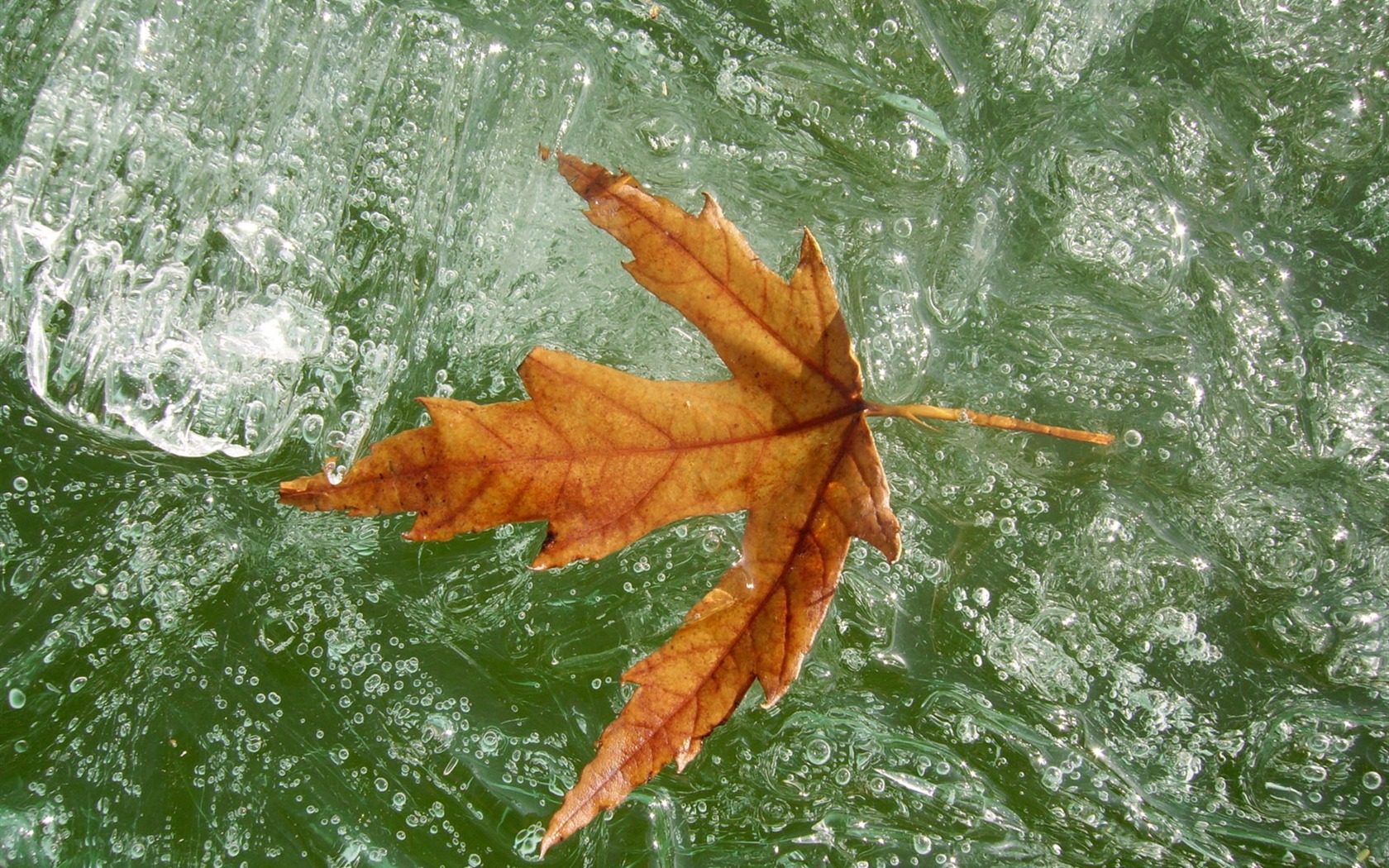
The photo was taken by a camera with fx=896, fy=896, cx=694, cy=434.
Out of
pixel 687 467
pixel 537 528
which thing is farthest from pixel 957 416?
pixel 537 528

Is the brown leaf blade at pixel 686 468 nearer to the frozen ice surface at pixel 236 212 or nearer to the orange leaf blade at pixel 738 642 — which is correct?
the orange leaf blade at pixel 738 642

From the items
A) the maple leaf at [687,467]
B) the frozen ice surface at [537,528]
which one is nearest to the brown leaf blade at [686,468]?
the maple leaf at [687,467]

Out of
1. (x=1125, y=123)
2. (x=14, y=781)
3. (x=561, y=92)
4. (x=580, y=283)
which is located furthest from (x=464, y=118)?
(x=14, y=781)

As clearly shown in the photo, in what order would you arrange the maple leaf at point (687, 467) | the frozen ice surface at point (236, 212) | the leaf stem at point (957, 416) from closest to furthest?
the maple leaf at point (687, 467) < the leaf stem at point (957, 416) < the frozen ice surface at point (236, 212)

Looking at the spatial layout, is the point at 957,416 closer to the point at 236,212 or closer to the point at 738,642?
the point at 738,642

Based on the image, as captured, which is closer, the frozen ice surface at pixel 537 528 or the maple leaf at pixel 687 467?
the maple leaf at pixel 687 467

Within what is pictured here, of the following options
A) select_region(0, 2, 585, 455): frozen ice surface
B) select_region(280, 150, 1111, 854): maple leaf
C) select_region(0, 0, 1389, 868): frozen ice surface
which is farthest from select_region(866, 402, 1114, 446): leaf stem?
select_region(0, 2, 585, 455): frozen ice surface

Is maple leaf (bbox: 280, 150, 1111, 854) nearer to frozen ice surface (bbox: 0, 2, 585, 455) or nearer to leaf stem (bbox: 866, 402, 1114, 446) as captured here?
leaf stem (bbox: 866, 402, 1114, 446)
